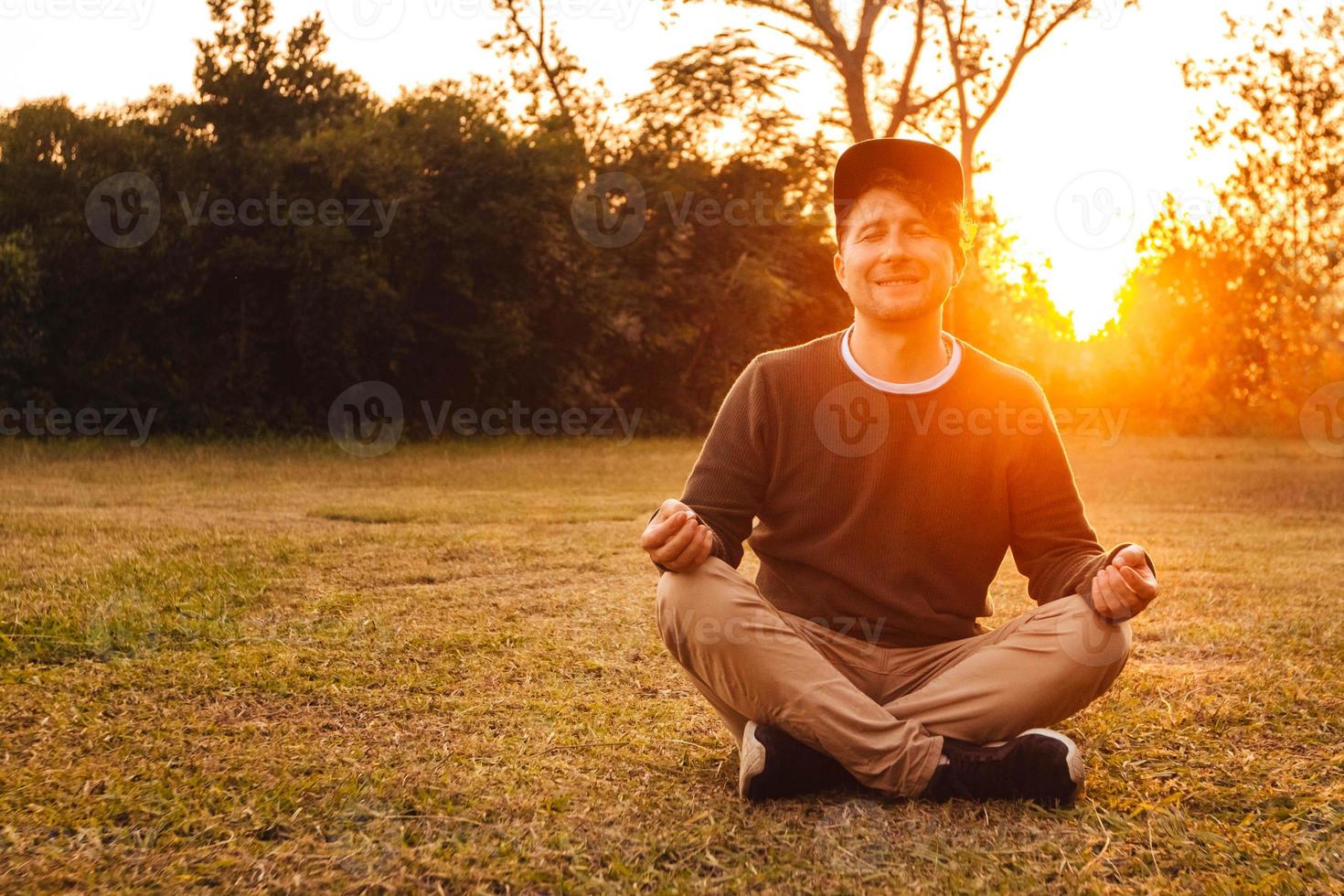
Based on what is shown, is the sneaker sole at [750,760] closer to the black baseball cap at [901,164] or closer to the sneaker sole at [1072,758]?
the sneaker sole at [1072,758]

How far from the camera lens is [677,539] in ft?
8.34

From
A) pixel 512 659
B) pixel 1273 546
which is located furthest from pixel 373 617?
pixel 1273 546

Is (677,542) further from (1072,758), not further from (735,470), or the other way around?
(1072,758)

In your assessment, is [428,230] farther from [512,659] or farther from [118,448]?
[512,659]

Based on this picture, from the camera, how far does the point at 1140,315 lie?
88.1 feet

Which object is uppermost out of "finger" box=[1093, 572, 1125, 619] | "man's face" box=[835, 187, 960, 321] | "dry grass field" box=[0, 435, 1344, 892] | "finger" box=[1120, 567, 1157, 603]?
"man's face" box=[835, 187, 960, 321]

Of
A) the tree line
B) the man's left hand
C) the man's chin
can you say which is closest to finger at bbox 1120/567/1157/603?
the man's left hand

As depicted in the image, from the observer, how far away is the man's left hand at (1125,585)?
2.47 m

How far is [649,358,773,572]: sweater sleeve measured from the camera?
2.79 m

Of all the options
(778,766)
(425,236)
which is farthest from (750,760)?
(425,236)

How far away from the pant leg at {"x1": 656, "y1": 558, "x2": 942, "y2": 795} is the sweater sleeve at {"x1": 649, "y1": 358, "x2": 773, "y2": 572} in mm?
143

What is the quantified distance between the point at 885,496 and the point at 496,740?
111 cm

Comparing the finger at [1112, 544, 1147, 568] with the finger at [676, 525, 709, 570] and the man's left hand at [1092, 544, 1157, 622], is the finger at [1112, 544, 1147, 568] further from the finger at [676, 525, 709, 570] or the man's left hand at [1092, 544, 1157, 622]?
the finger at [676, 525, 709, 570]

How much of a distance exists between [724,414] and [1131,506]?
27.9 feet
